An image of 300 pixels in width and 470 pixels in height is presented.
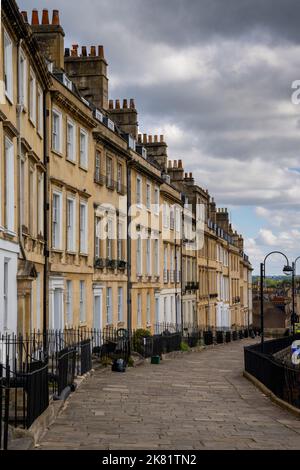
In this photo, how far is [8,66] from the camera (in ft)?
62.4

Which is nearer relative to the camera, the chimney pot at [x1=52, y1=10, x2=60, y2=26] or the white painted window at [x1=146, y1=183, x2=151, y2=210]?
the chimney pot at [x1=52, y1=10, x2=60, y2=26]

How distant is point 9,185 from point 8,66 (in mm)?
2975

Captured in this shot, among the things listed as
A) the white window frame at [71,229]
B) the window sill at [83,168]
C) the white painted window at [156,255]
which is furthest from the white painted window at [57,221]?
the white painted window at [156,255]

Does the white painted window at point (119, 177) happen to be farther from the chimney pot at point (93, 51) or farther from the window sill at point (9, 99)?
the window sill at point (9, 99)

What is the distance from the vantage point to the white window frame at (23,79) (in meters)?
20.4

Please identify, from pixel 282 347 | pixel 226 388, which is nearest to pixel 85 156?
pixel 226 388

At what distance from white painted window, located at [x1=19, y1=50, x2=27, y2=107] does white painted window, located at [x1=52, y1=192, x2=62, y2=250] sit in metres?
6.61

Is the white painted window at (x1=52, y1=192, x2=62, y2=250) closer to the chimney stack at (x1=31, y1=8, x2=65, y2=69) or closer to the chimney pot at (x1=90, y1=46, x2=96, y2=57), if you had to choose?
the chimney stack at (x1=31, y1=8, x2=65, y2=69)

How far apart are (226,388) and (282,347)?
63.4 feet

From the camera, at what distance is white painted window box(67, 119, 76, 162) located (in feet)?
97.0

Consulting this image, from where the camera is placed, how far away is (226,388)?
24000 mm

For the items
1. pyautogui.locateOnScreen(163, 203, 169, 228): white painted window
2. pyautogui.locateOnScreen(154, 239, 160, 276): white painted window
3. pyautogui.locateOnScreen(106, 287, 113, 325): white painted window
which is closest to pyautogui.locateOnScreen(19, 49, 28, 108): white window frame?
pyautogui.locateOnScreen(106, 287, 113, 325): white painted window
